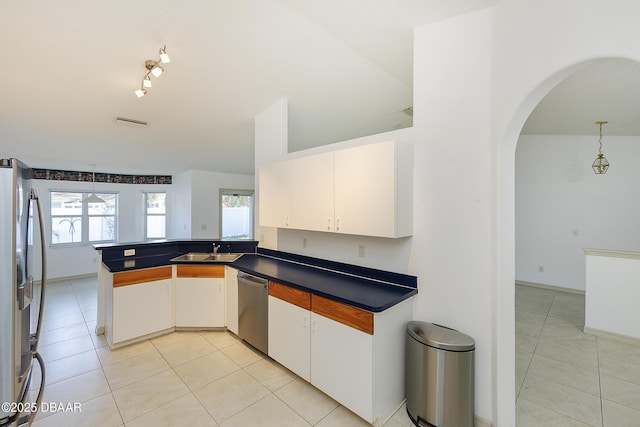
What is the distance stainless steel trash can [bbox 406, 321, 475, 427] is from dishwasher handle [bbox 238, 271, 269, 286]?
4.82ft

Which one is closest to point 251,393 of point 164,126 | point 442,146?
point 442,146

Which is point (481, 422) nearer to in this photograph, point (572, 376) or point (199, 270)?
point (572, 376)

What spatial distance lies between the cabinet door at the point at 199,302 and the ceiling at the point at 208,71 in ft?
6.95

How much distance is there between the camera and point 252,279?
2.85 meters

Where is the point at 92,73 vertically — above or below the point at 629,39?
above

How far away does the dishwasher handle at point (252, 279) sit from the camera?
107 inches

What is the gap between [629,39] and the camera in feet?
3.88

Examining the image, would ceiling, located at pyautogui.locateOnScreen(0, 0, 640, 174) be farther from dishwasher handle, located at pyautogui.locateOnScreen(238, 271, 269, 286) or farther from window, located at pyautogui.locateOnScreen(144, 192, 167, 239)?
window, located at pyautogui.locateOnScreen(144, 192, 167, 239)

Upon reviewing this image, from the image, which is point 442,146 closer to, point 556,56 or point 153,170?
point 556,56

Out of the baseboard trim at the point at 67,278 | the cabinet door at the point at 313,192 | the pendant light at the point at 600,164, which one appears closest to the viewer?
the cabinet door at the point at 313,192

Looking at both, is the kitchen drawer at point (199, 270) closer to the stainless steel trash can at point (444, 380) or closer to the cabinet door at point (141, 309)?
the cabinet door at point (141, 309)

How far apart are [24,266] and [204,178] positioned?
5.38m

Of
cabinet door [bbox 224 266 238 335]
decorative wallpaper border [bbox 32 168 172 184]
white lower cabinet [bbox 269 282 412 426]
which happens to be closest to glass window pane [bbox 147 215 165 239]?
decorative wallpaper border [bbox 32 168 172 184]

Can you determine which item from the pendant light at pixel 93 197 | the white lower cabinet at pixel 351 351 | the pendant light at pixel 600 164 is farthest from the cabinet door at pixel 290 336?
the pendant light at pixel 93 197
